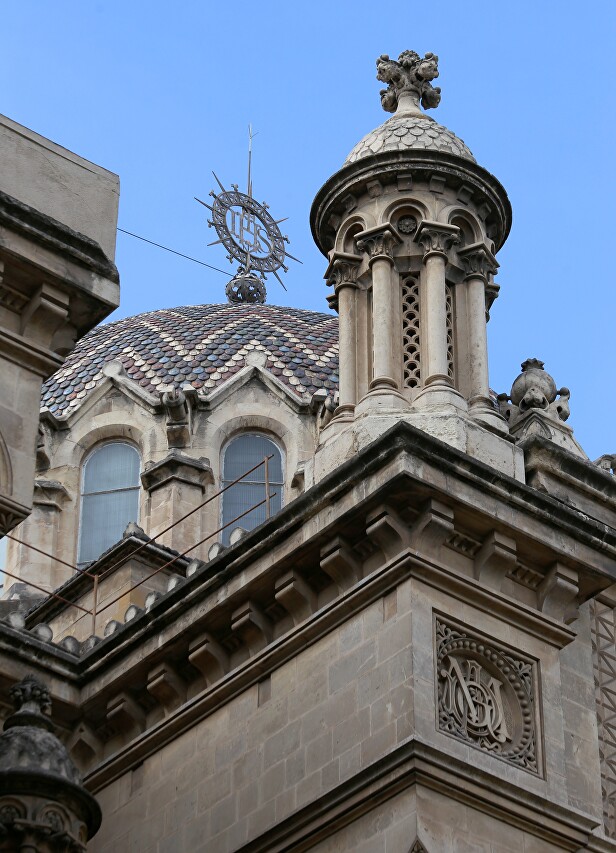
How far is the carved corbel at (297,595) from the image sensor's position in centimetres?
1806

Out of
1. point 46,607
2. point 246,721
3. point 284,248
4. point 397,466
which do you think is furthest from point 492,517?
point 284,248

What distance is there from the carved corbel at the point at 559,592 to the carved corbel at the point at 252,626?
2203mm

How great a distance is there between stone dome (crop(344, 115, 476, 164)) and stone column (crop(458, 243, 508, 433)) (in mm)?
907

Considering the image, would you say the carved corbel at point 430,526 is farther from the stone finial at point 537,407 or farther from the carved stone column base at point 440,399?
the stone finial at point 537,407

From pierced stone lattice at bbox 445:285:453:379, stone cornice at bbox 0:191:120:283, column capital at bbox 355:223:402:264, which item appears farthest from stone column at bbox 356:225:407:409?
stone cornice at bbox 0:191:120:283

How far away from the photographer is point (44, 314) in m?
15.9

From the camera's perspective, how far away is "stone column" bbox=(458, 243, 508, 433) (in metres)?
19.4

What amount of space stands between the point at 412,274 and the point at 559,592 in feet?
11.5

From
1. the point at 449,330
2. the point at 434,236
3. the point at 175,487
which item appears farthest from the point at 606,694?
the point at 175,487

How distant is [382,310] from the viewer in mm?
19875

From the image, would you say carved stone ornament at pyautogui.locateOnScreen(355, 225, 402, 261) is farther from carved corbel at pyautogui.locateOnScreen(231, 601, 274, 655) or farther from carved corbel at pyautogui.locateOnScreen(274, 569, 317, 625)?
carved corbel at pyautogui.locateOnScreen(231, 601, 274, 655)

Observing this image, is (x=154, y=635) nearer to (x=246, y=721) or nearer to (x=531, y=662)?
(x=246, y=721)

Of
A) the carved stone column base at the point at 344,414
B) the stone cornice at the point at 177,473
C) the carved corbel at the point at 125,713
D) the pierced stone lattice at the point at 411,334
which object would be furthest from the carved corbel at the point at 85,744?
the stone cornice at the point at 177,473

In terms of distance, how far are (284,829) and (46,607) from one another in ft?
28.6
